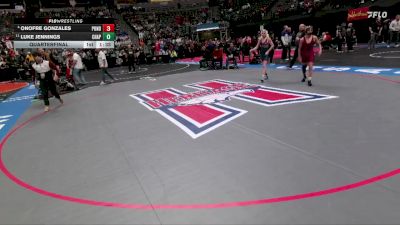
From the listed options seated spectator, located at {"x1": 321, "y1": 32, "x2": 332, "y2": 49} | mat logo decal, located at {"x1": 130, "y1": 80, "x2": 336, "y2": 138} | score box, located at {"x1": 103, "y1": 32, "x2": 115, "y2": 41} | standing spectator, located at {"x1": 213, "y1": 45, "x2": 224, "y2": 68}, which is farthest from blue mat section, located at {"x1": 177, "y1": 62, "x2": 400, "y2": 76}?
seated spectator, located at {"x1": 321, "y1": 32, "x2": 332, "y2": 49}

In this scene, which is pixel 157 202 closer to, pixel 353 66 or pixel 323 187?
pixel 323 187

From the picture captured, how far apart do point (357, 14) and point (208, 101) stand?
1740cm

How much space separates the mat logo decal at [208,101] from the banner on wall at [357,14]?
14313 millimetres

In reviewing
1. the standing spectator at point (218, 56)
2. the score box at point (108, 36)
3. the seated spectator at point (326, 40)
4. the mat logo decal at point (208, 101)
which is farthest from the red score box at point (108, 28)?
the seated spectator at point (326, 40)

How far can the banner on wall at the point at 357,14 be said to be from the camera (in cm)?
2131

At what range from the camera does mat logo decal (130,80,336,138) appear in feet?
22.2

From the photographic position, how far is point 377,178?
371 cm

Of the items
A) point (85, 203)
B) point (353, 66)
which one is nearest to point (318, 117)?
point (85, 203)

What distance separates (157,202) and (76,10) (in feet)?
124

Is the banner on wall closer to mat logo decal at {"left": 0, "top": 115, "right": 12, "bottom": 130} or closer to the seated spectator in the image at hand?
the seated spectator

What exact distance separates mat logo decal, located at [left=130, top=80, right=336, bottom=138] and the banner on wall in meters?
14.3

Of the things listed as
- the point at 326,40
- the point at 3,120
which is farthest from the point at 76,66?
the point at 326,40
